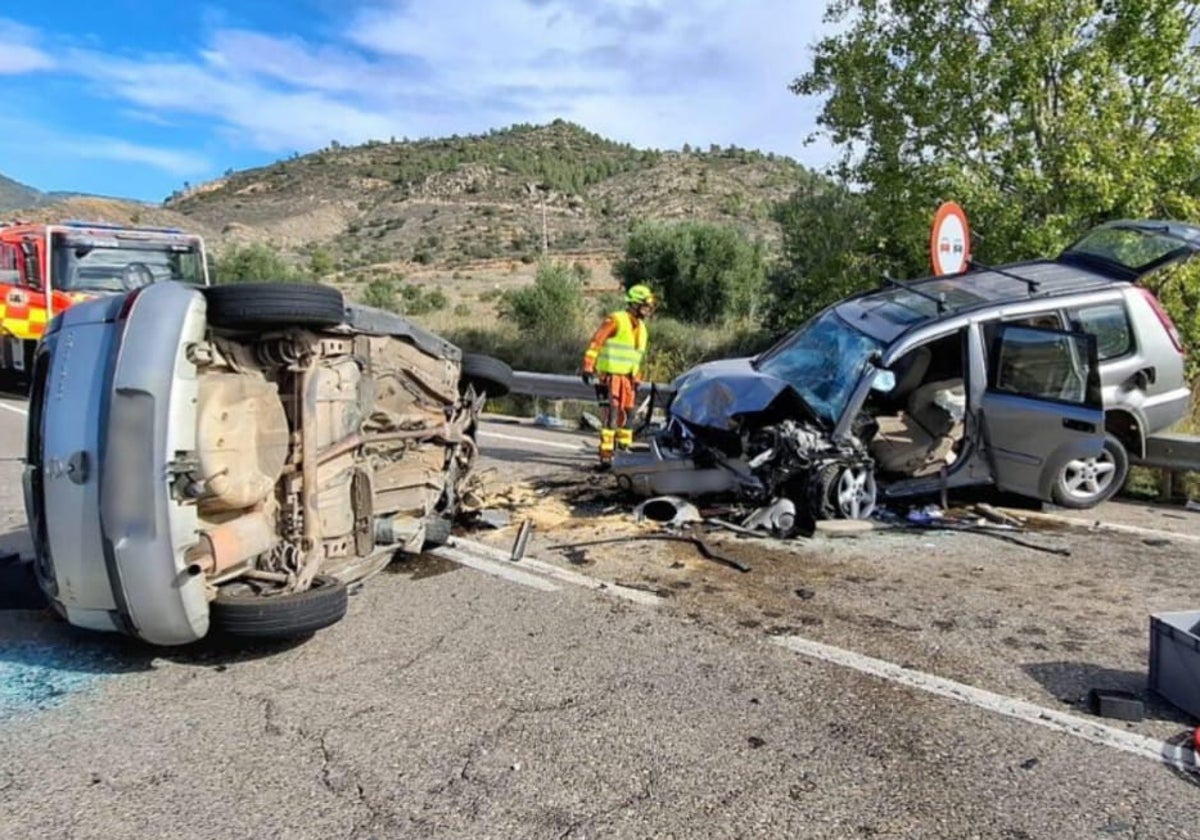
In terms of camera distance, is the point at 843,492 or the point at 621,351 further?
the point at 621,351

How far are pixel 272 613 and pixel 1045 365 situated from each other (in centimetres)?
531

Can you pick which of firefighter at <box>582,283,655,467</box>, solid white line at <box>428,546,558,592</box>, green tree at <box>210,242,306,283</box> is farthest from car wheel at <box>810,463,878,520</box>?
green tree at <box>210,242,306,283</box>

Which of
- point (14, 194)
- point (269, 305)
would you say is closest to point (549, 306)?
point (269, 305)

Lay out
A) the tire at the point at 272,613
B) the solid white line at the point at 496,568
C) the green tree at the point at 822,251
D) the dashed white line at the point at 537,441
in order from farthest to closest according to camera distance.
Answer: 1. the green tree at the point at 822,251
2. the dashed white line at the point at 537,441
3. the solid white line at the point at 496,568
4. the tire at the point at 272,613

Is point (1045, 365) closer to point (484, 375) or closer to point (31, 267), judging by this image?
point (484, 375)

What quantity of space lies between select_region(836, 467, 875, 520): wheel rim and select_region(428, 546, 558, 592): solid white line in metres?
2.22

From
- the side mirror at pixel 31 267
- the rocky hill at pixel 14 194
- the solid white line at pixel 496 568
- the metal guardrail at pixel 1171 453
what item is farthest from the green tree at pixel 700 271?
the rocky hill at pixel 14 194

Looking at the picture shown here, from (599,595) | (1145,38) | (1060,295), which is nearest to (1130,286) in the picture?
(1060,295)

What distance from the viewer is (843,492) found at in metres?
6.02

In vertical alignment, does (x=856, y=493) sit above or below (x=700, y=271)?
below

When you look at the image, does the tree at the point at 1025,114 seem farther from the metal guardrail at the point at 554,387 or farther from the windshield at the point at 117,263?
the windshield at the point at 117,263

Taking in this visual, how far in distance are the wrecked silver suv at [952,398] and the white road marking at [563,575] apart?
4.57ft

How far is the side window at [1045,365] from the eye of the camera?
616 centimetres

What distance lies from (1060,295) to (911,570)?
2.77 m
